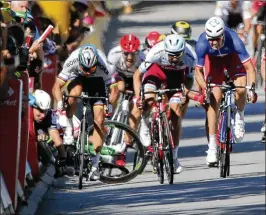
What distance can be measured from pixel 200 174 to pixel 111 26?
74.7 ft

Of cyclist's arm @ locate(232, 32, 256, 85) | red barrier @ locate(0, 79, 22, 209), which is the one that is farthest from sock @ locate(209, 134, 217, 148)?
red barrier @ locate(0, 79, 22, 209)

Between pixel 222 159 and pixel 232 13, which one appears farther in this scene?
pixel 232 13

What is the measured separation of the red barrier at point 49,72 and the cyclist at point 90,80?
3139mm

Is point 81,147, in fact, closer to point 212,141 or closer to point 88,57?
point 88,57

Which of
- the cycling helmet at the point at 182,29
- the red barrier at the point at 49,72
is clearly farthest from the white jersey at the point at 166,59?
the red barrier at the point at 49,72

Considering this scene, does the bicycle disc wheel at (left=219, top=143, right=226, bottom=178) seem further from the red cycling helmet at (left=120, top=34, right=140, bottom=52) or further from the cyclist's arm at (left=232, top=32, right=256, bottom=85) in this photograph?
the red cycling helmet at (left=120, top=34, right=140, bottom=52)

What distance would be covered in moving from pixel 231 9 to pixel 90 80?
11.5 m

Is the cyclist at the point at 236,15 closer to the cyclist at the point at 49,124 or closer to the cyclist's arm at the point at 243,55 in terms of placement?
the cyclist's arm at the point at 243,55

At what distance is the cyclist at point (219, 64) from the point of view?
19.4 meters

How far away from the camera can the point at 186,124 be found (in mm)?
26891

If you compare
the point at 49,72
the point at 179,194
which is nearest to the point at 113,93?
the point at 179,194

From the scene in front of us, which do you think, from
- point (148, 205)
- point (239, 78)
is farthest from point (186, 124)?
point (148, 205)

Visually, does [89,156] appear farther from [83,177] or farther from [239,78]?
[239,78]

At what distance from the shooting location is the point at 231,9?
30.4 m
